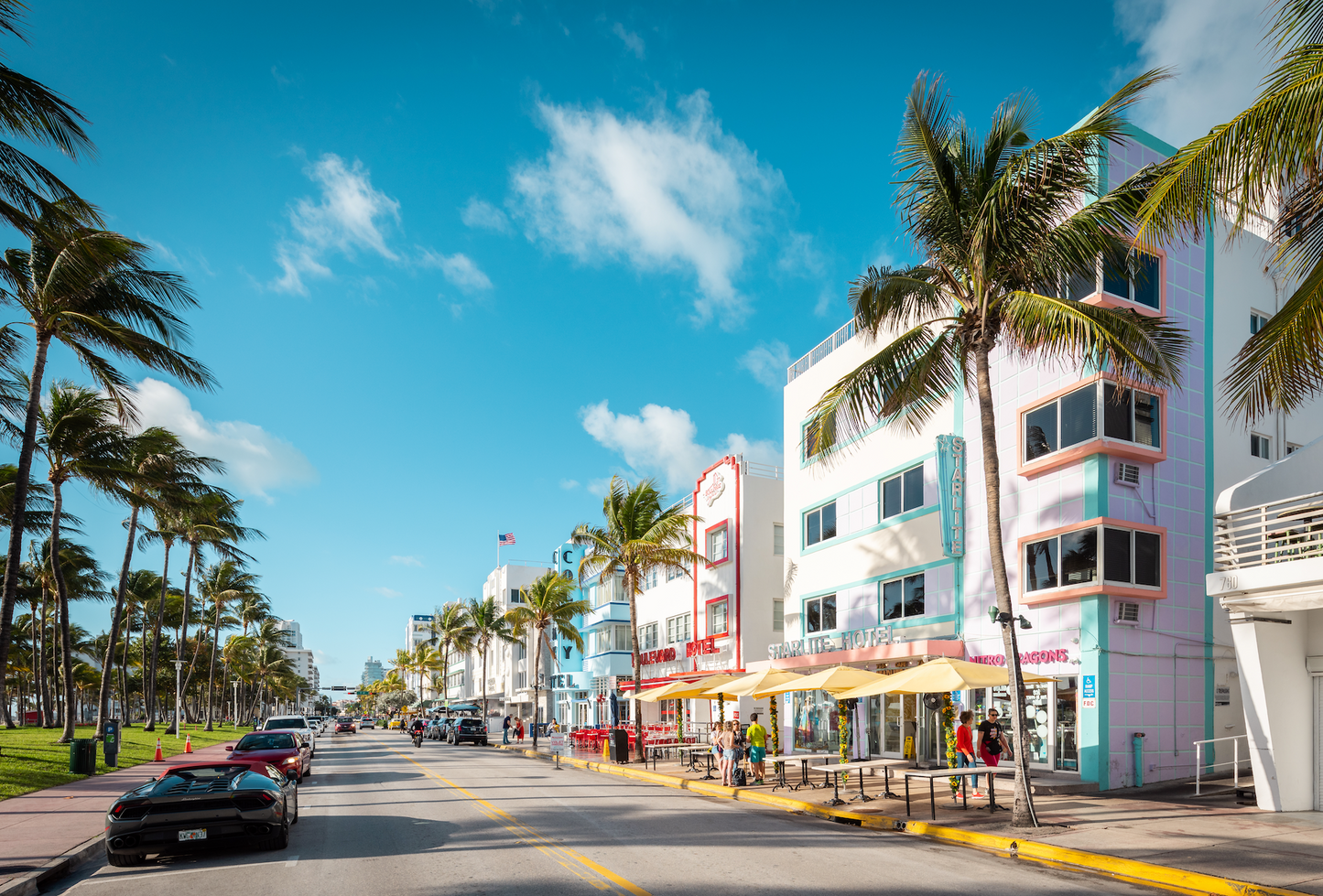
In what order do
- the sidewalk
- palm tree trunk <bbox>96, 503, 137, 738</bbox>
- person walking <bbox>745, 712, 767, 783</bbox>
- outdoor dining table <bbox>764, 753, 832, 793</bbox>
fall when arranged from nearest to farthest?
the sidewalk, outdoor dining table <bbox>764, 753, 832, 793</bbox>, person walking <bbox>745, 712, 767, 783</bbox>, palm tree trunk <bbox>96, 503, 137, 738</bbox>

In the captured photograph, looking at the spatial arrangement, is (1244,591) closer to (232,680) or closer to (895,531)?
(895,531)

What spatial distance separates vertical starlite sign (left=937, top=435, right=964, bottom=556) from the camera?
964 inches

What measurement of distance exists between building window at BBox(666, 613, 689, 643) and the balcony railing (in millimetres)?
28864

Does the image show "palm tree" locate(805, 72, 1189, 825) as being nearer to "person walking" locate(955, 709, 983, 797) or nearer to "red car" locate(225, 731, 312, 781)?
"person walking" locate(955, 709, 983, 797)

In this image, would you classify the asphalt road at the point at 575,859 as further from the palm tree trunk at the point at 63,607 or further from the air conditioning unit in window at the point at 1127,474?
the palm tree trunk at the point at 63,607

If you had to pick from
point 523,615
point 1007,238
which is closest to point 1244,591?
point 1007,238

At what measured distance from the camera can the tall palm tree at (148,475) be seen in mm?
30328

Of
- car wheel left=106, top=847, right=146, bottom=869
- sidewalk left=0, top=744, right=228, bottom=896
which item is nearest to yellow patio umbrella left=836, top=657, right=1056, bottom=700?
car wheel left=106, top=847, right=146, bottom=869

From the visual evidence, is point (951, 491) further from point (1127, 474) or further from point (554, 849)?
point (554, 849)

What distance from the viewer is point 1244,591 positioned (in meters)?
16.3

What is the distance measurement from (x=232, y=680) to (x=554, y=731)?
88207 mm

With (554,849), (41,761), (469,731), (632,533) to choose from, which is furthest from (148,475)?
(469,731)

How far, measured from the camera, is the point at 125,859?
11.4 m

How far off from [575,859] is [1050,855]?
20.7 feet
